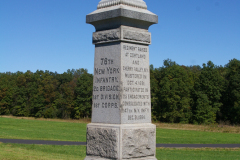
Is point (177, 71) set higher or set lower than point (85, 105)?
higher

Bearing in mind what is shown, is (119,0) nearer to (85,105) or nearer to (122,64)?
(122,64)

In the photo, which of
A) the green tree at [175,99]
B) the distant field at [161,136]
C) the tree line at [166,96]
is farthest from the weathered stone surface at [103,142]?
the green tree at [175,99]

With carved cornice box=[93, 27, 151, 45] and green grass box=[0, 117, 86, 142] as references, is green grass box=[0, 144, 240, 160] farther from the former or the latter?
green grass box=[0, 117, 86, 142]

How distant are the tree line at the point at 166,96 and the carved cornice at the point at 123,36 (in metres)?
61.2

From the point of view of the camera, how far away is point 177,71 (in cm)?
8288

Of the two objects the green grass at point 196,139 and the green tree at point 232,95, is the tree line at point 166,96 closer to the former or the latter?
the green tree at point 232,95

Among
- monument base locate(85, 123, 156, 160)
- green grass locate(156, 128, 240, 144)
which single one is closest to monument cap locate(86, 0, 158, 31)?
monument base locate(85, 123, 156, 160)

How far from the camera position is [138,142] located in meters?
7.71

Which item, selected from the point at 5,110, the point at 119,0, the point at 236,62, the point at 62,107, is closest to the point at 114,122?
the point at 119,0

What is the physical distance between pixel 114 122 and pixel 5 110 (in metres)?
99.0

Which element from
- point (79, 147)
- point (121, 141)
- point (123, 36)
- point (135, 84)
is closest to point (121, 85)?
point (135, 84)

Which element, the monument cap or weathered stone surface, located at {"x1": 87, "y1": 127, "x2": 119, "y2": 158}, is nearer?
weathered stone surface, located at {"x1": 87, "y1": 127, "x2": 119, "y2": 158}

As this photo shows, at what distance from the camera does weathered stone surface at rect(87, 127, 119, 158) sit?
24.6 feet

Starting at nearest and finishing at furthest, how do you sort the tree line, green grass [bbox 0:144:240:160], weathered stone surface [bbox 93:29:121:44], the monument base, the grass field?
1. the monument base
2. weathered stone surface [bbox 93:29:121:44]
3. green grass [bbox 0:144:240:160]
4. the grass field
5. the tree line
